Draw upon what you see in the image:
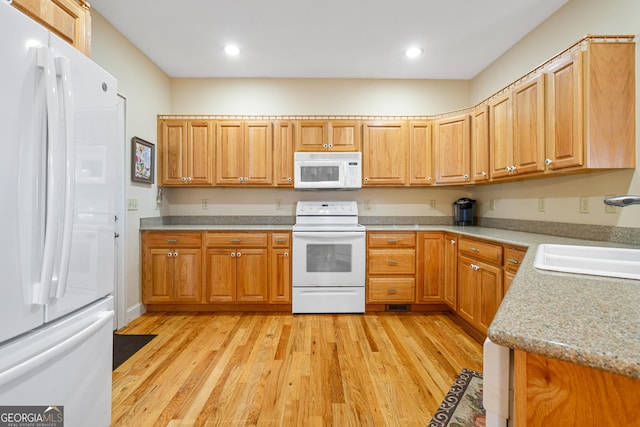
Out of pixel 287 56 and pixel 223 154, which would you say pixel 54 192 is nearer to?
pixel 223 154

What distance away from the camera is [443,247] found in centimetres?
298

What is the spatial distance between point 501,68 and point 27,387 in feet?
13.4

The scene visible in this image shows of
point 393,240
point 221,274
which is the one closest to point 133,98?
point 221,274

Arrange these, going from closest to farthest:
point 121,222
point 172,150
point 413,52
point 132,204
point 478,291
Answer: point 478,291 → point 121,222 → point 132,204 → point 413,52 → point 172,150

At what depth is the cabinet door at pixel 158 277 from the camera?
295 centimetres

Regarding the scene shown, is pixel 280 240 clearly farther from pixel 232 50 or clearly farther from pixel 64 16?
pixel 64 16

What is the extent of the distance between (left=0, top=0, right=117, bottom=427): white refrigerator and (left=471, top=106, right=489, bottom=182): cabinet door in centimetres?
296

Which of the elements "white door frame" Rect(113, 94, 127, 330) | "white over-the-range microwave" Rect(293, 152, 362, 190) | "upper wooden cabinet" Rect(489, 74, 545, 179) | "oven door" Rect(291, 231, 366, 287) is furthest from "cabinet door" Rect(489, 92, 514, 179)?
"white door frame" Rect(113, 94, 127, 330)

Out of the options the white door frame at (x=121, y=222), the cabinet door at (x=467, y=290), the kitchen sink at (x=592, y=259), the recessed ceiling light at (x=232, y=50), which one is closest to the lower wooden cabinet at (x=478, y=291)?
the cabinet door at (x=467, y=290)

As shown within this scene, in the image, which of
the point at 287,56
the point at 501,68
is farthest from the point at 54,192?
the point at 501,68

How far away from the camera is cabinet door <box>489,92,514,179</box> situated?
2381 millimetres

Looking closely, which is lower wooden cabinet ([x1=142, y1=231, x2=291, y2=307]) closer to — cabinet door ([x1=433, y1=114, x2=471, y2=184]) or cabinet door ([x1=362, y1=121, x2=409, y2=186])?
cabinet door ([x1=362, y1=121, x2=409, y2=186])

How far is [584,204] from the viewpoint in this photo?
205cm

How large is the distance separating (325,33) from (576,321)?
2.81 meters
